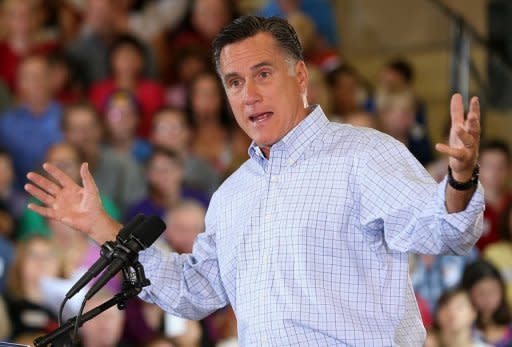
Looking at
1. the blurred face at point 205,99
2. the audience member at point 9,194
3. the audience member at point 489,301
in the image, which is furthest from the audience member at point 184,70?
the audience member at point 489,301

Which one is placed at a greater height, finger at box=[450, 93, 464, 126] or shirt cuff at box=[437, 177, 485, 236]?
finger at box=[450, 93, 464, 126]

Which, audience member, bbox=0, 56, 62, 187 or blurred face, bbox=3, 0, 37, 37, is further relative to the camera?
blurred face, bbox=3, 0, 37, 37

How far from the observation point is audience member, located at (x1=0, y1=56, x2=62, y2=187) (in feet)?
21.3

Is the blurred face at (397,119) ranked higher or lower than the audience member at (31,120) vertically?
lower

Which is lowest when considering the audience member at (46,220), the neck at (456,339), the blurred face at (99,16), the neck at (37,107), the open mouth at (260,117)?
the neck at (456,339)

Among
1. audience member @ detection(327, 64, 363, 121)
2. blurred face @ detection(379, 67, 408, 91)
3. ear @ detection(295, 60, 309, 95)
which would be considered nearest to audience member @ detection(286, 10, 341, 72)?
audience member @ detection(327, 64, 363, 121)

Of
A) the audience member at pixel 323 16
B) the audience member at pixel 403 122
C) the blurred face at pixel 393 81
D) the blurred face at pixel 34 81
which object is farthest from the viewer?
the audience member at pixel 323 16

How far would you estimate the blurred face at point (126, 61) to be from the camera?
22.9 feet

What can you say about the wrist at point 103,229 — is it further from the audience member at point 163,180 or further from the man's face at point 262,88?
the audience member at point 163,180

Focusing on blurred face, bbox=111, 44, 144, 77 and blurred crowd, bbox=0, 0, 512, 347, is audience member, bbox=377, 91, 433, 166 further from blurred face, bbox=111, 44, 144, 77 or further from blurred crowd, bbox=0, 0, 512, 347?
blurred face, bbox=111, 44, 144, 77

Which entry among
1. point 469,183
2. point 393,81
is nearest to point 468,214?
point 469,183

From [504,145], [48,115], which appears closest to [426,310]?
[504,145]

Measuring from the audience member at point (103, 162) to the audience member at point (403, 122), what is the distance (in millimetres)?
1718

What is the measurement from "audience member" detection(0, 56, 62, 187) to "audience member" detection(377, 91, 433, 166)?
6.67 ft
